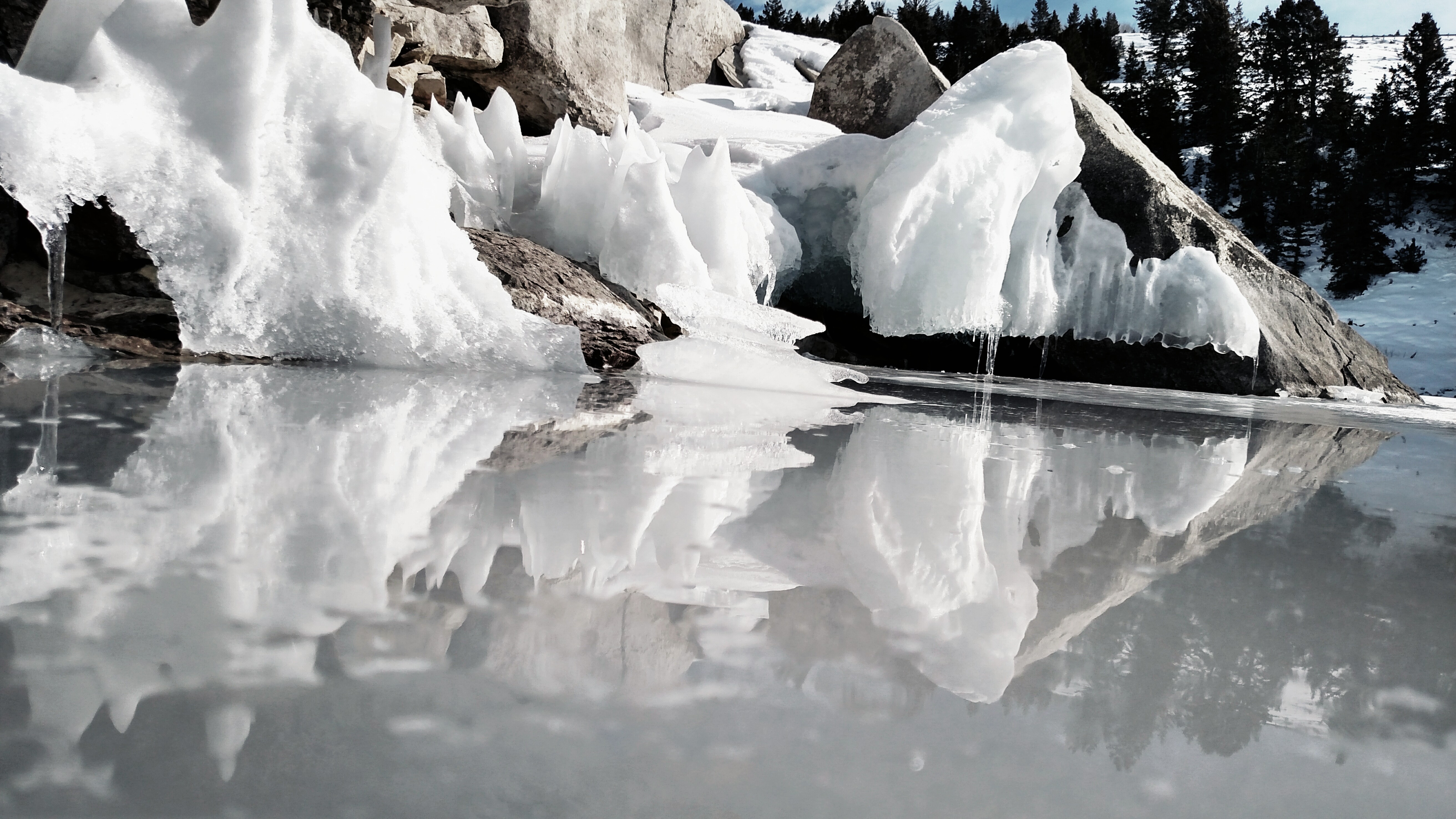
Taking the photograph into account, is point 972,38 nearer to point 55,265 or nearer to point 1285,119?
point 1285,119

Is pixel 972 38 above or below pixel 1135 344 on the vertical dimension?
above

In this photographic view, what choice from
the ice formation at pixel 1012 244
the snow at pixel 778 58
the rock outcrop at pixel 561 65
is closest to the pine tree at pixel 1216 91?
the snow at pixel 778 58

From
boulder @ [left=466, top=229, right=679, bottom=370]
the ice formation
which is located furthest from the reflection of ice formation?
the ice formation

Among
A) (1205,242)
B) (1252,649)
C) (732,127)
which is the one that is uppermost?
(732,127)

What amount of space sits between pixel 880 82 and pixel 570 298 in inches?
187

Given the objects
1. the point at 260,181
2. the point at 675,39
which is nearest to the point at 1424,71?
the point at 675,39

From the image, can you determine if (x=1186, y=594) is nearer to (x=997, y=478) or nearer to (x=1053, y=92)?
(x=997, y=478)

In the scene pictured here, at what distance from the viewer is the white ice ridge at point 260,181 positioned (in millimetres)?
2957

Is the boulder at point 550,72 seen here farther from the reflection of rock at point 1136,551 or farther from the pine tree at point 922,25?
the pine tree at point 922,25

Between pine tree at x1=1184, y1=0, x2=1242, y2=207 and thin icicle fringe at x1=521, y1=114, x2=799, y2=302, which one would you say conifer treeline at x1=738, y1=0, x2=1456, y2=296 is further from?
thin icicle fringe at x1=521, y1=114, x2=799, y2=302

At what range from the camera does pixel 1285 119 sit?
2634 cm

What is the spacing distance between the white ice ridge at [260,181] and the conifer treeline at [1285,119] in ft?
65.7

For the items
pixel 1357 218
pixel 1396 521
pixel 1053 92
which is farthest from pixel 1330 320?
pixel 1357 218

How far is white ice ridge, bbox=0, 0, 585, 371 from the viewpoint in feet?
9.70
